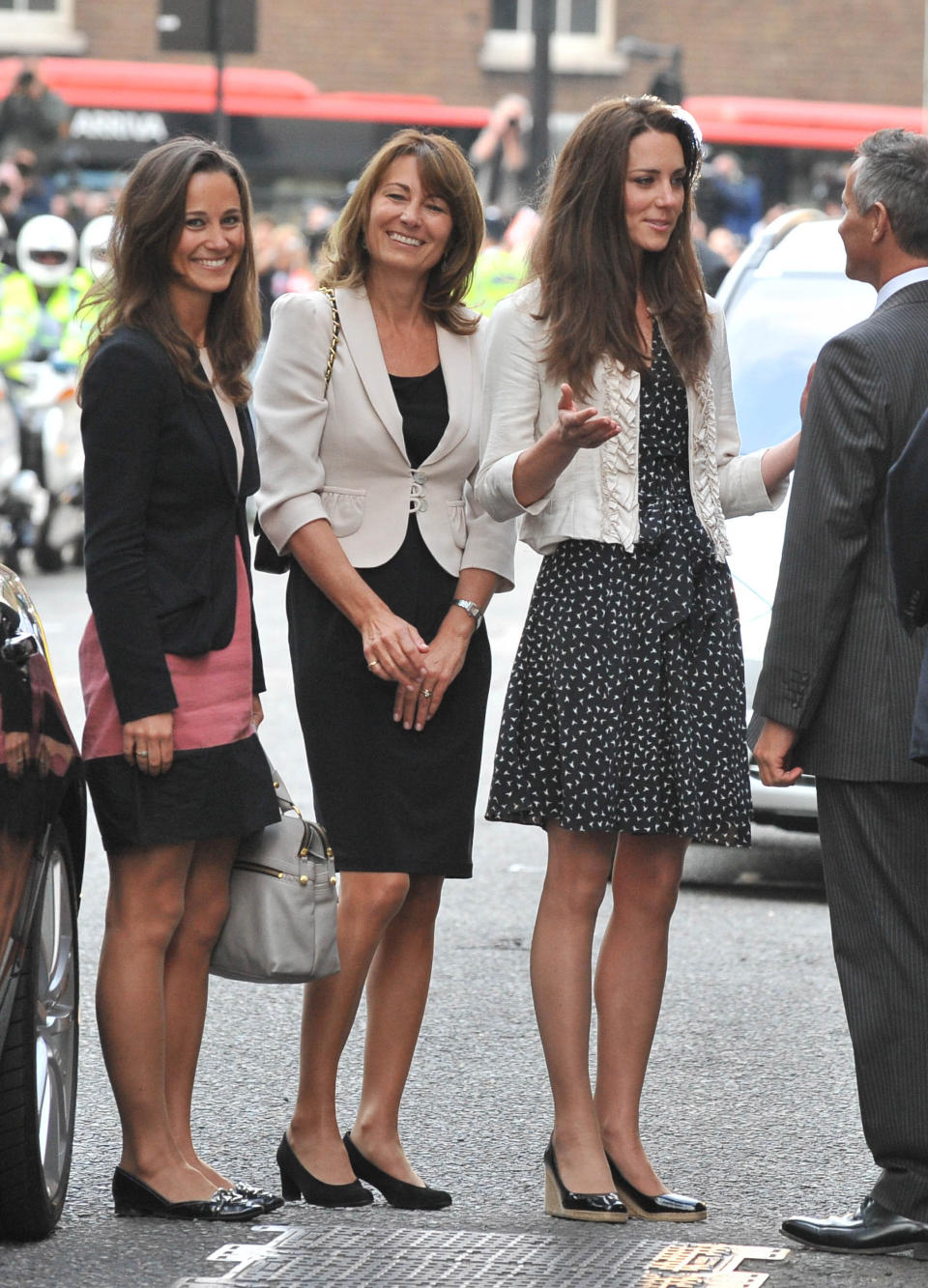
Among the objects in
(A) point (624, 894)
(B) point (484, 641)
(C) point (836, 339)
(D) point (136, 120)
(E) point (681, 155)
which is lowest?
(A) point (624, 894)

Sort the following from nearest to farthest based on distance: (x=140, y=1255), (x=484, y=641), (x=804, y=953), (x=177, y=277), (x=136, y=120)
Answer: (x=140, y=1255) < (x=177, y=277) < (x=484, y=641) < (x=804, y=953) < (x=136, y=120)

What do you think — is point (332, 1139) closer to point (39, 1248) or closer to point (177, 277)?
point (39, 1248)

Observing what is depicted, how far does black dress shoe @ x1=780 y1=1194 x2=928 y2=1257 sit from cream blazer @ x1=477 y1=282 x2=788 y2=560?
3.90 feet

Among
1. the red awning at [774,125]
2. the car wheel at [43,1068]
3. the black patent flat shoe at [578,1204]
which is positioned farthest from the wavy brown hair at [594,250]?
the red awning at [774,125]

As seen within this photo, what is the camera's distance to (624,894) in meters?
4.12

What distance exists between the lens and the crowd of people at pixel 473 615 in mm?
3805

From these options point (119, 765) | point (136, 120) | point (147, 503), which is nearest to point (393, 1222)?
point (119, 765)

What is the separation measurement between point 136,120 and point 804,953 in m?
21.5

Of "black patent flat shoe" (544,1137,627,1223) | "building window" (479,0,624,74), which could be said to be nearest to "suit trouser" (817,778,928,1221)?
"black patent flat shoe" (544,1137,627,1223)

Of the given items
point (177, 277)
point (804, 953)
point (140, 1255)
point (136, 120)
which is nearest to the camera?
point (140, 1255)

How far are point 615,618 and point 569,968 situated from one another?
0.64m

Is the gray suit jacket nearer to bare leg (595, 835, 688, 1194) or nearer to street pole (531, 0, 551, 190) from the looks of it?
bare leg (595, 835, 688, 1194)

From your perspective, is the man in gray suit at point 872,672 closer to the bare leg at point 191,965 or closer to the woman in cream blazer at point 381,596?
the woman in cream blazer at point 381,596

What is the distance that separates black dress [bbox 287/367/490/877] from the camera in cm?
413
